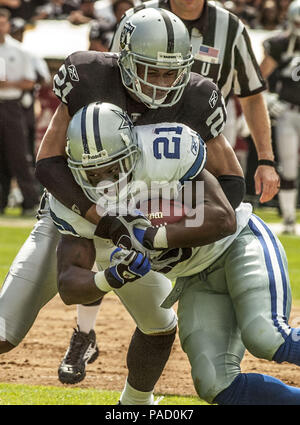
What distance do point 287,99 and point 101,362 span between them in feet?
16.2

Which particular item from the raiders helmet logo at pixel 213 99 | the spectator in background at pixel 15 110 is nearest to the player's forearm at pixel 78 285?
the raiders helmet logo at pixel 213 99

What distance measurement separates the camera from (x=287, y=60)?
9406 millimetres

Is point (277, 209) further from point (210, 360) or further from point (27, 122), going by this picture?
point (210, 360)

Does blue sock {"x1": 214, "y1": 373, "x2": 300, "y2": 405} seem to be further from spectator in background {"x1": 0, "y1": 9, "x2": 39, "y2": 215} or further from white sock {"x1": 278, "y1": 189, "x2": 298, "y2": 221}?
spectator in background {"x1": 0, "y1": 9, "x2": 39, "y2": 215}

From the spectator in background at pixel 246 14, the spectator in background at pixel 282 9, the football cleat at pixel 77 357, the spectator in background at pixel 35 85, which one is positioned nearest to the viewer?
the football cleat at pixel 77 357

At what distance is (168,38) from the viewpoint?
3.89 meters

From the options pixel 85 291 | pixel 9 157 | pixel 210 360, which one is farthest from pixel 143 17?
pixel 9 157

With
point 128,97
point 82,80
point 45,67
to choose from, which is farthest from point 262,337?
point 45,67

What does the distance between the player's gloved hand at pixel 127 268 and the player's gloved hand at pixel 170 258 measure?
0.33 meters

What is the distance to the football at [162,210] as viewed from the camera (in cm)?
380

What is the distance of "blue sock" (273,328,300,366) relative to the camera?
3.64 metres

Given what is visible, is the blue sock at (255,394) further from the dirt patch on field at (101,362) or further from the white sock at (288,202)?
the white sock at (288,202)

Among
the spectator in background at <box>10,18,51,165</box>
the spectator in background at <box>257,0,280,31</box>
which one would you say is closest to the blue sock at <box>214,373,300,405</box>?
the spectator in background at <box>10,18,51,165</box>

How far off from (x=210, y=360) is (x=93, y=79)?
120 centimetres
